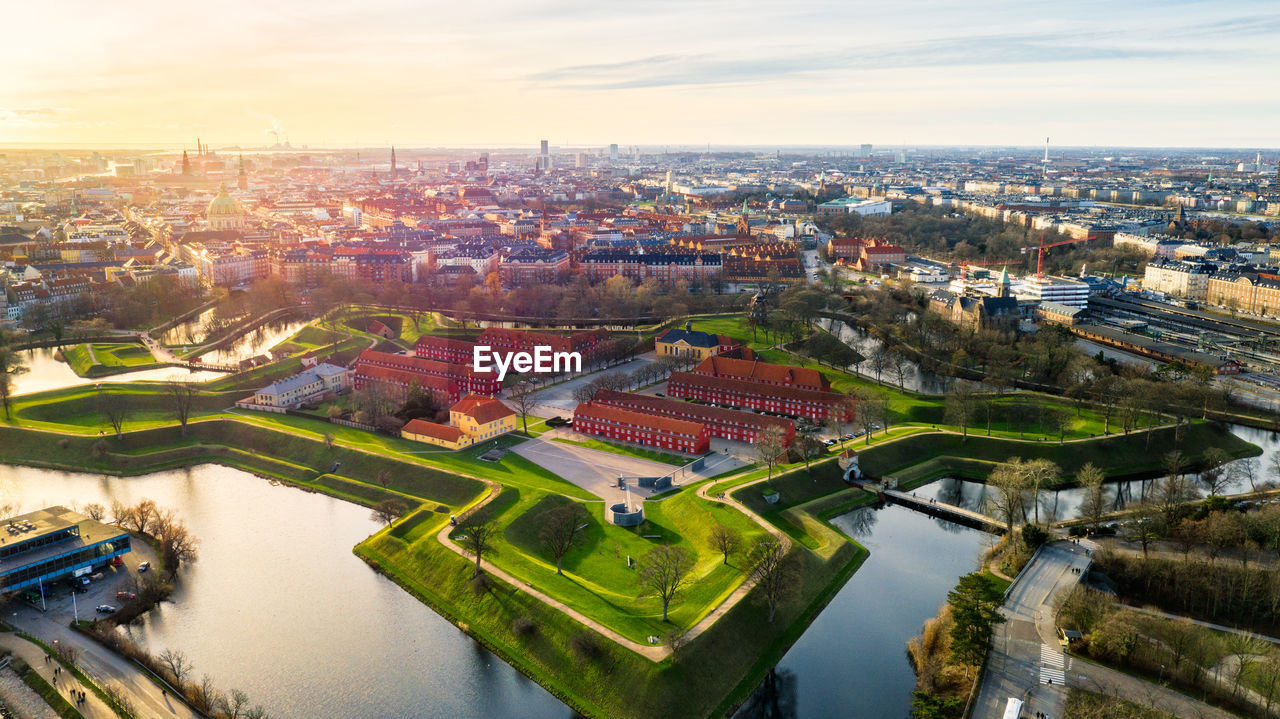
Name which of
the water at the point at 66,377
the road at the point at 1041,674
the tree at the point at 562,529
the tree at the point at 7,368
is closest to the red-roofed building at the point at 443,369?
the water at the point at 66,377

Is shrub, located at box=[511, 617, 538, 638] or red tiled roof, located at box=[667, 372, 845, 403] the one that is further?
red tiled roof, located at box=[667, 372, 845, 403]

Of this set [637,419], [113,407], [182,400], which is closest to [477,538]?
[637,419]

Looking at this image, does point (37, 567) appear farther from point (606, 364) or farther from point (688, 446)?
point (606, 364)

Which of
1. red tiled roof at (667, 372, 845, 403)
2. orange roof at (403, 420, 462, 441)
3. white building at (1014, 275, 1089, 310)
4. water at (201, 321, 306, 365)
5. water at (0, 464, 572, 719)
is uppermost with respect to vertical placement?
white building at (1014, 275, 1089, 310)

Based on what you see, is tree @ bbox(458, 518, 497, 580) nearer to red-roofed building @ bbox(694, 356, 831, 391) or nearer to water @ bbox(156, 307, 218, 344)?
red-roofed building @ bbox(694, 356, 831, 391)

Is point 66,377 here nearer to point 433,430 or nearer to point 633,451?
point 433,430

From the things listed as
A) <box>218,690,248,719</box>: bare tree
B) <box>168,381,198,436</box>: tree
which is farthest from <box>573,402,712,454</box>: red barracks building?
<box>218,690,248,719</box>: bare tree

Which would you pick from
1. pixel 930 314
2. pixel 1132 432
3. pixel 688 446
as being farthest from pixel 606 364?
pixel 1132 432
